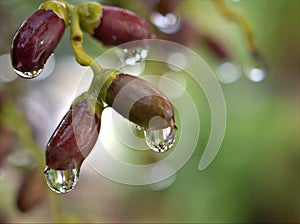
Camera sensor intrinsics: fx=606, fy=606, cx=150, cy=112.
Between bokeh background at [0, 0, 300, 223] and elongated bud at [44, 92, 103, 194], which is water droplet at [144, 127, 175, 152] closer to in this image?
elongated bud at [44, 92, 103, 194]

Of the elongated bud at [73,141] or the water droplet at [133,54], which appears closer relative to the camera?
the elongated bud at [73,141]

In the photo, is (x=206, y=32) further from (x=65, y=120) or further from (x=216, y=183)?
(x=216, y=183)

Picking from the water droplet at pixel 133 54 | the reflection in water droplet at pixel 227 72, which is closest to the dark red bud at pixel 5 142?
the water droplet at pixel 133 54

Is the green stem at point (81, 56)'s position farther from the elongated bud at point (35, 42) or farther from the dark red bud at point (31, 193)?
the dark red bud at point (31, 193)

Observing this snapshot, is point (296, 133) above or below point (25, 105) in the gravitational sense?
above

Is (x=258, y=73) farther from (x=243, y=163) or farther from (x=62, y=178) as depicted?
(x=243, y=163)

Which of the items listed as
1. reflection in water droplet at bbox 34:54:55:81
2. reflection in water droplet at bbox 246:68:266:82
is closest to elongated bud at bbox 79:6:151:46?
reflection in water droplet at bbox 246:68:266:82

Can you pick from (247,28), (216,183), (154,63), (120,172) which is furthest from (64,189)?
(216,183)
